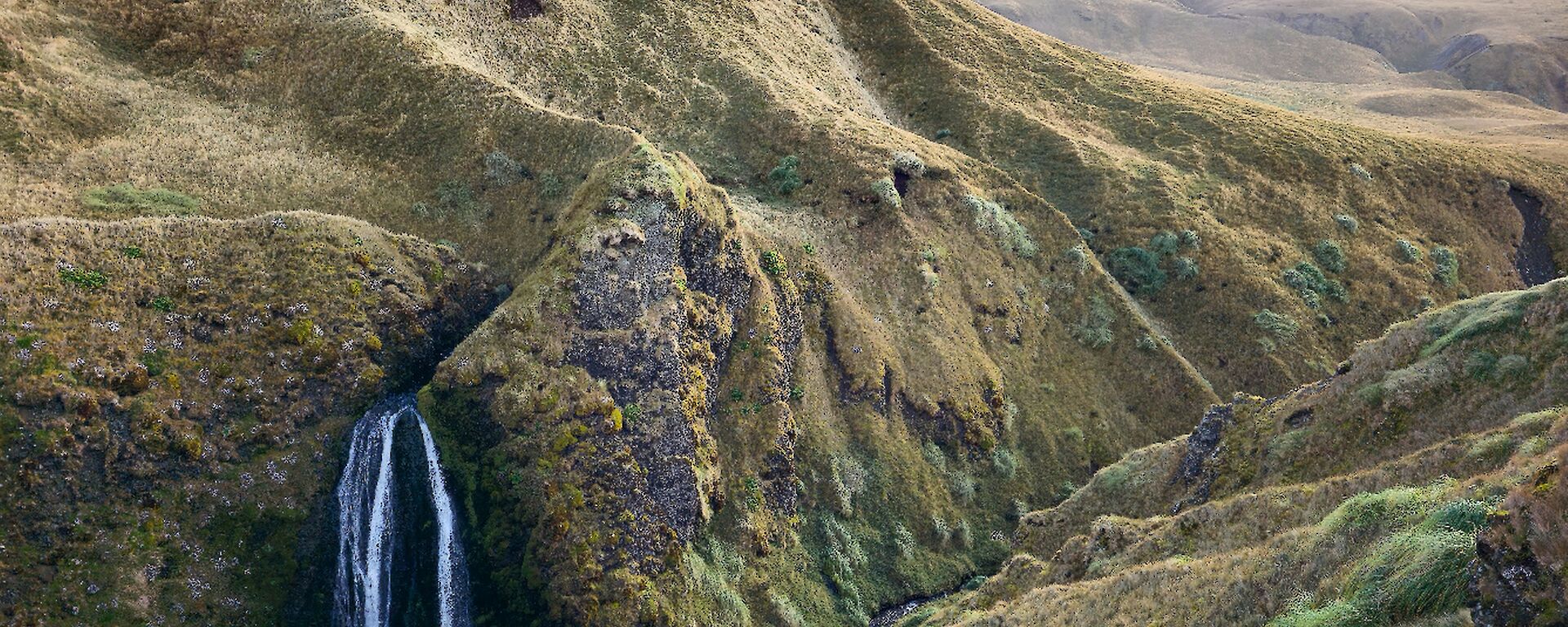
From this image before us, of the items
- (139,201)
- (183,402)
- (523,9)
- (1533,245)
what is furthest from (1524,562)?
(1533,245)

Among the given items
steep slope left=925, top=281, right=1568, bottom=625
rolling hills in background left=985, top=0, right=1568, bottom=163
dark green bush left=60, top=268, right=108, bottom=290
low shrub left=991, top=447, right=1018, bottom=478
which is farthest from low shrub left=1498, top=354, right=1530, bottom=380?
rolling hills in background left=985, top=0, right=1568, bottom=163

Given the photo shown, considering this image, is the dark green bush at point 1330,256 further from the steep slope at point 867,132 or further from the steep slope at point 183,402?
the steep slope at point 183,402

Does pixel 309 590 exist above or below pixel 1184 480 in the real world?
below

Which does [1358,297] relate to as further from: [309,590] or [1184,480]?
[309,590]

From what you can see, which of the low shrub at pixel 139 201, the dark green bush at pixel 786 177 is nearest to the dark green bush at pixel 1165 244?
the dark green bush at pixel 786 177

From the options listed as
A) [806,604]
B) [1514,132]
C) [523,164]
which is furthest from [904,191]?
[1514,132]

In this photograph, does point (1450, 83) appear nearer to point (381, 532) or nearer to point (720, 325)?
point (720, 325)

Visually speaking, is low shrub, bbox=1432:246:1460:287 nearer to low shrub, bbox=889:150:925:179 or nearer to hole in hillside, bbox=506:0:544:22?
low shrub, bbox=889:150:925:179
